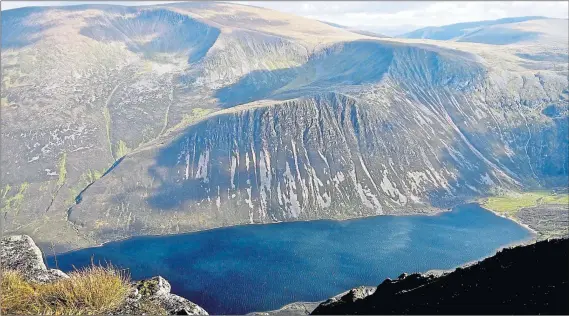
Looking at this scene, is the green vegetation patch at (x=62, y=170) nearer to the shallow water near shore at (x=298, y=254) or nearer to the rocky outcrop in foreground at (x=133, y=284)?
the shallow water near shore at (x=298, y=254)

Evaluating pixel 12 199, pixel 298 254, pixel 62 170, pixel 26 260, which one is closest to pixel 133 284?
pixel 26 260

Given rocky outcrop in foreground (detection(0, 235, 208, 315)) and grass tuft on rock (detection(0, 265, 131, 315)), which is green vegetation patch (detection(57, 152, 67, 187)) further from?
grass tuft on rock (detection(0, 265, 131, 315))

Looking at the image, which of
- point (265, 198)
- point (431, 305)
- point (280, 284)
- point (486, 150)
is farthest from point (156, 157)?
point (431, 305)

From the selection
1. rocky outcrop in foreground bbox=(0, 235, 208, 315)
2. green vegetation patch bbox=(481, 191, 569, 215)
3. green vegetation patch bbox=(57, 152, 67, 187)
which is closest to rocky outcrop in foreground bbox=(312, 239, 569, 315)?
rocky outcrop in foreground bbox=(0, 235, 208, 315)

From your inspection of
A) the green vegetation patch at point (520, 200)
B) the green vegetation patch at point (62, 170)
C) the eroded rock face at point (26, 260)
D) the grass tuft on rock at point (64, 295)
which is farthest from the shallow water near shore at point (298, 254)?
the grass tuft on rock at point (64, 295)

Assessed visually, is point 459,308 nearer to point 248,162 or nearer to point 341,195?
point 341,195
